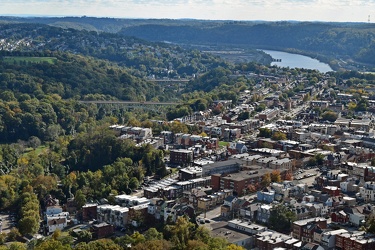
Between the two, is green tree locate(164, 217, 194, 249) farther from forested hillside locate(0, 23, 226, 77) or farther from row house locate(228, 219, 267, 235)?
forested hillside locate(0, 23, 226, 77)

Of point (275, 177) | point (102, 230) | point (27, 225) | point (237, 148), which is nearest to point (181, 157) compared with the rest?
point (237, 148)

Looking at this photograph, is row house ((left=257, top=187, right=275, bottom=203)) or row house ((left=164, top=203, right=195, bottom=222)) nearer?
row house ((left=164, top=203, right=195, bottom=222))

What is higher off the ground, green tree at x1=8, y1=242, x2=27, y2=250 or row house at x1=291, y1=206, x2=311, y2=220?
row house at x1=291, y1=206, x2=311, y2=220

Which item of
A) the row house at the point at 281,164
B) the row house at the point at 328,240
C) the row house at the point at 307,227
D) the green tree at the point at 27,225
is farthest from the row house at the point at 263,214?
the green tree at the point at 27,225

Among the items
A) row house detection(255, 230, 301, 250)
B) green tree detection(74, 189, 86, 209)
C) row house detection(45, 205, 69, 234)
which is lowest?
row house detection(45, 205, 69, 234)

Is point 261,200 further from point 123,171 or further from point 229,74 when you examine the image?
point 229,74

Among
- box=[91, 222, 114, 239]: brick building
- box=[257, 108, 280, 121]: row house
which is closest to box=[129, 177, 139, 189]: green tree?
box=[91, 222, 114, 239]: brick building

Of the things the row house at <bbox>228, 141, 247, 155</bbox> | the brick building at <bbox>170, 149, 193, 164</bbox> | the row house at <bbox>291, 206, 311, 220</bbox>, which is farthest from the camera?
Answer: the row house at <bbox>228, 141, 247, 155</bbox>

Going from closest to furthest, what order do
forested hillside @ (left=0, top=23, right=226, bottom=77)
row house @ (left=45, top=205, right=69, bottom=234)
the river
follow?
row house @ (left=45, top=205, right=69, bottom=234) < forested hillside @ (left=0, top=23, right=226, bottom=77) < the river
